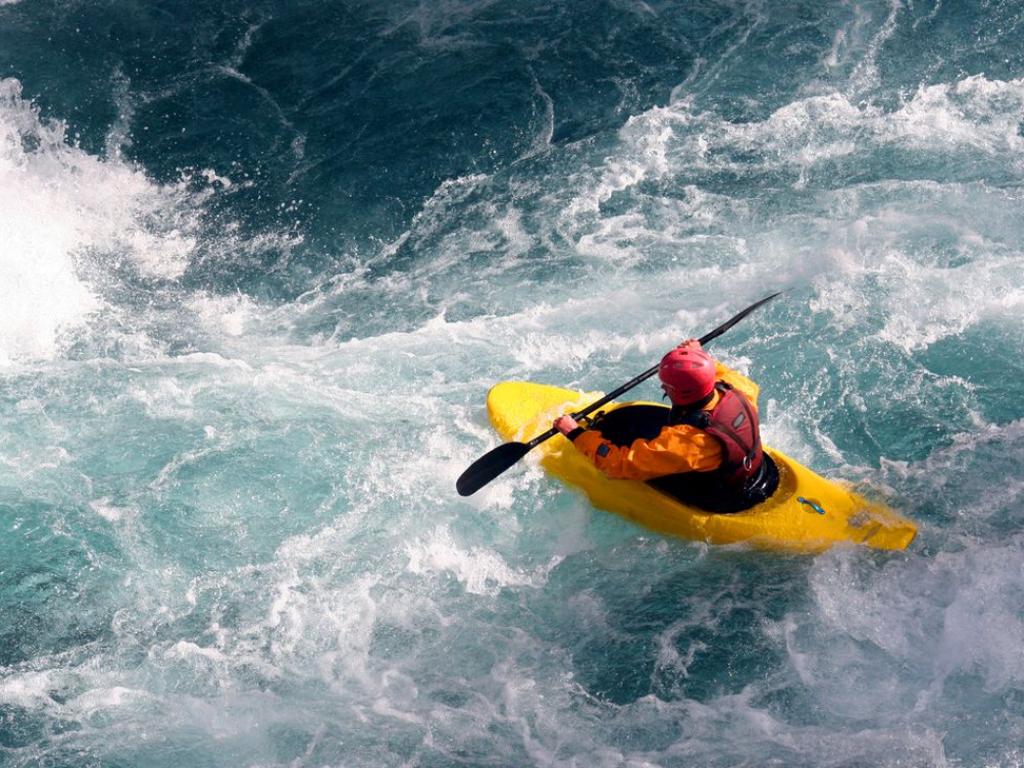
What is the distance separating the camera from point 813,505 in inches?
235

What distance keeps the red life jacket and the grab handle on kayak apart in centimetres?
34

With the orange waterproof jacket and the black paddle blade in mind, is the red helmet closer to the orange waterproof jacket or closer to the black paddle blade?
the orange waterproof jacket

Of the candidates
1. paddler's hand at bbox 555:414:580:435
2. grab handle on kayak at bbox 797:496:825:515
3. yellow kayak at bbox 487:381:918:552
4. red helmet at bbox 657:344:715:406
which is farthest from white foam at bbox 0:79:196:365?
grab handle on kayak at bbox 797:496:825:515

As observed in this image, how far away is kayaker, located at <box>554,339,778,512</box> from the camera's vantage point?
18.3 ft

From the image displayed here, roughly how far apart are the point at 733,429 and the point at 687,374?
399 millimetres

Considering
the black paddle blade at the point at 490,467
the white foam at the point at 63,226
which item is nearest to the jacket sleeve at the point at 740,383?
the black paddle blade at the point at 490,467

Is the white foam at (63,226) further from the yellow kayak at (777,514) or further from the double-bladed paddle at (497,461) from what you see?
the yellow kayak at (777,514)

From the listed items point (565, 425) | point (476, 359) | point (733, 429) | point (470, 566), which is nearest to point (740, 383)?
point (733, 429)

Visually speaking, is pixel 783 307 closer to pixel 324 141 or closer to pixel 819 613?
pixel 819 613

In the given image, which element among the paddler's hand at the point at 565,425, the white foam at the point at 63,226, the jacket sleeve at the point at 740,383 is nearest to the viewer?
the paddler's hand at the point at 565,425

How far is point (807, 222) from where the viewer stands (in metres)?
8.38

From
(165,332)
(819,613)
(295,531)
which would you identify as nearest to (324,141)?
(165,332)

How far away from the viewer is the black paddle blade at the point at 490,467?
20.8 feet

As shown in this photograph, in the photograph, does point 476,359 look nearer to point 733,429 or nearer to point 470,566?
point 470,566
